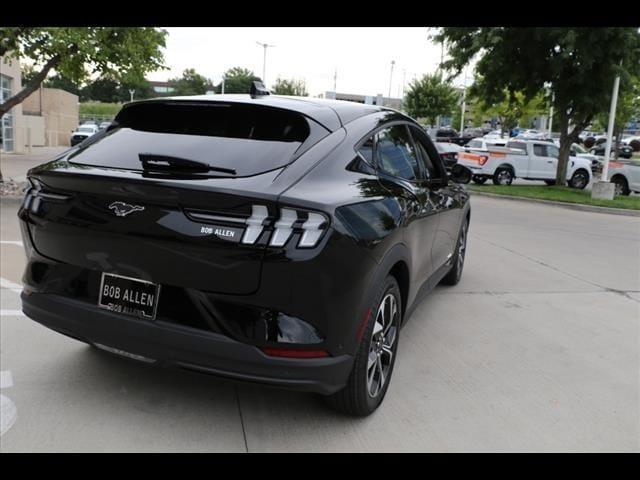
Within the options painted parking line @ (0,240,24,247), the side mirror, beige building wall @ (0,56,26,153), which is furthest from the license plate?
beige building wall @ (0,56,26,153)

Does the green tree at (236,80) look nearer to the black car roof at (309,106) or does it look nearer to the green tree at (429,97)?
the green tree at (429,97)

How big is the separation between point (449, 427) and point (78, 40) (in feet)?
32.6

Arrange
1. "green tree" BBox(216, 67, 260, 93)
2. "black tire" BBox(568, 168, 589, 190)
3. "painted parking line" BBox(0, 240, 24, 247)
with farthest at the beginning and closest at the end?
1. "green tree" BBox(216, 67, 260, 93)
2. "black tire" BBox(568, 168, 589, 190)
3. "painted parking line" BBox(0, 240, 24, 247)

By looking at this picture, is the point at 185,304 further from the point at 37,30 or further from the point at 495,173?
the point at 495,173

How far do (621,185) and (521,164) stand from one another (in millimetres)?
3436

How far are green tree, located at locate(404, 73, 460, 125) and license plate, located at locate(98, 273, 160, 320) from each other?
49.7m

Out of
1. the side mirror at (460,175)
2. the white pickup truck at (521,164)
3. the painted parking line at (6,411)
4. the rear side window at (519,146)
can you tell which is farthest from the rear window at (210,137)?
the rear side window at (519,146)

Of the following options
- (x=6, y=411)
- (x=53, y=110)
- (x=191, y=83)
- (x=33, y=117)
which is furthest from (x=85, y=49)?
(x=191, y=83)

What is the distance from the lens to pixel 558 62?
636 inches

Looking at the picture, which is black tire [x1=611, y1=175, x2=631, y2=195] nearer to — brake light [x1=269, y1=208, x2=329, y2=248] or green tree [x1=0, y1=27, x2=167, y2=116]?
green tree [x1=0, y1=27, x2=167, y2=116]

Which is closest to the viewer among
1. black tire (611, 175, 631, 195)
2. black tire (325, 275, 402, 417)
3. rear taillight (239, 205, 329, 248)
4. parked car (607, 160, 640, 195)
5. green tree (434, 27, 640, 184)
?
rear taillight (239, 205, 329, 248)

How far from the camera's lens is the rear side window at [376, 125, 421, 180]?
11.8ft

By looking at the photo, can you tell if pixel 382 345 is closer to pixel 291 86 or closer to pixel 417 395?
pixel 417 395

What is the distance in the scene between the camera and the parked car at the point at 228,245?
2.55 metres
